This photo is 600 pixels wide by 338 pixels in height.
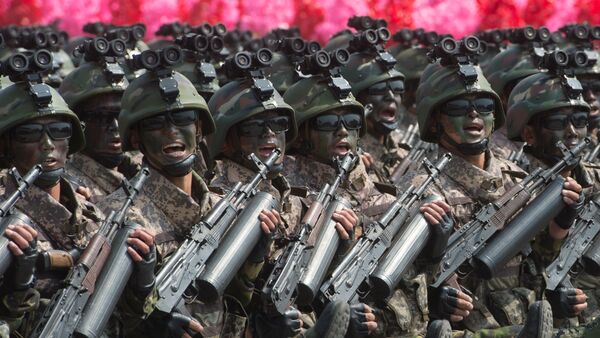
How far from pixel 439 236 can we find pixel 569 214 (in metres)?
1.47

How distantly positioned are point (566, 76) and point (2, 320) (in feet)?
22.3

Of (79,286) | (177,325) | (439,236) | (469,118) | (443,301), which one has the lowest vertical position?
(79,286)

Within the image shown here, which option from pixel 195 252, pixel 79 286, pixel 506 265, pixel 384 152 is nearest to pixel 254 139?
pixel 195 252

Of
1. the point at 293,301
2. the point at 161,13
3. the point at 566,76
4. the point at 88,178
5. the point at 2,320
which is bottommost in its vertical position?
the point at 2,320

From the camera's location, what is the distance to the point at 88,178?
16422 mm

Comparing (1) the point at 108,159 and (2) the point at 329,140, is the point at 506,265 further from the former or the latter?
(1) the point at 108,159

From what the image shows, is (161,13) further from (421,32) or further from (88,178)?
(88,178)

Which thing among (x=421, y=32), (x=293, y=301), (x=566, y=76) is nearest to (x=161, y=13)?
(x=421, y=32)

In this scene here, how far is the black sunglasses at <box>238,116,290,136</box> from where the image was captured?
1540 centimetres

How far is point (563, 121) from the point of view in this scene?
1733 cm

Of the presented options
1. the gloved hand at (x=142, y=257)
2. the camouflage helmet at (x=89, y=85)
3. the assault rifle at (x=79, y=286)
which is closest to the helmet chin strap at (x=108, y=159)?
the camouflage helmet at (x=89, y=85)

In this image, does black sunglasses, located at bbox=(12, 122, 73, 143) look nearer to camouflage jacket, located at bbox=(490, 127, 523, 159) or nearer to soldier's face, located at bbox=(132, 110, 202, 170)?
soldier's face, located at bbox=(132, 110, 202, 170)

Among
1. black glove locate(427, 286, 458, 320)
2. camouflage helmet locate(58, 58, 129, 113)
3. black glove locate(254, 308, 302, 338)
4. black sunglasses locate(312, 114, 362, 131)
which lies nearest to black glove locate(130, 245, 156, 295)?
black glove locate(254, 308, 302, 338)

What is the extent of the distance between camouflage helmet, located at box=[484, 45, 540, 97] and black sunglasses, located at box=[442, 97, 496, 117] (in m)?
4.00
